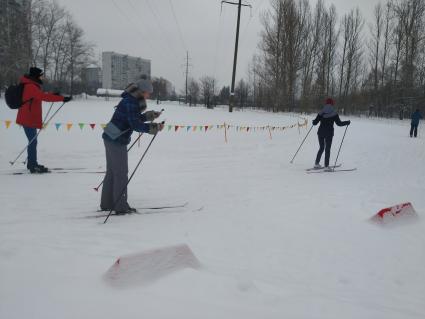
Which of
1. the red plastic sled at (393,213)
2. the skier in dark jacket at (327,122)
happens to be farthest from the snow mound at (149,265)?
the skier in dark jacket at (327,122)

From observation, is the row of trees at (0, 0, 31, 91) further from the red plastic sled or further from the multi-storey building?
the multi-storey building

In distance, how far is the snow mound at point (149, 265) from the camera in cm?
274

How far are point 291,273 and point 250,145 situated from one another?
9.62 metres

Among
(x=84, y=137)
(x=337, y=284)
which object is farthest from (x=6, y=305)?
(x=84, y=137)

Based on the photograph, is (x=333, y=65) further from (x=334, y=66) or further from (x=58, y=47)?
(x=58, y=47)

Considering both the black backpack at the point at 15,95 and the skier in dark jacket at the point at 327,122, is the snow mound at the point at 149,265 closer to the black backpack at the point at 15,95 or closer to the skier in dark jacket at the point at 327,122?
the black backpack at the point at 15,95

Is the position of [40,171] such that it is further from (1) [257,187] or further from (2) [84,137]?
(2) [84,137]

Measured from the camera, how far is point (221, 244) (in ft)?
12.6

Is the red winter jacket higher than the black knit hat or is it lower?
lower

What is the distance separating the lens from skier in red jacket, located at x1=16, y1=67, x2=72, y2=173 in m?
6.29

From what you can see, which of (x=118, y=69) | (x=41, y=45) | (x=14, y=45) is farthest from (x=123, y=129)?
(x=118, y=69)

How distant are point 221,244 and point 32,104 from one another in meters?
5.07

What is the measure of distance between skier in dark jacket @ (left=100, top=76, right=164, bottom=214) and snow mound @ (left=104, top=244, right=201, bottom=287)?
1617mm

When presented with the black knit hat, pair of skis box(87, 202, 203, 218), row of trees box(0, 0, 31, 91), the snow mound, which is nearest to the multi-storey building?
row of trees box(0, 0, 31, 91)
